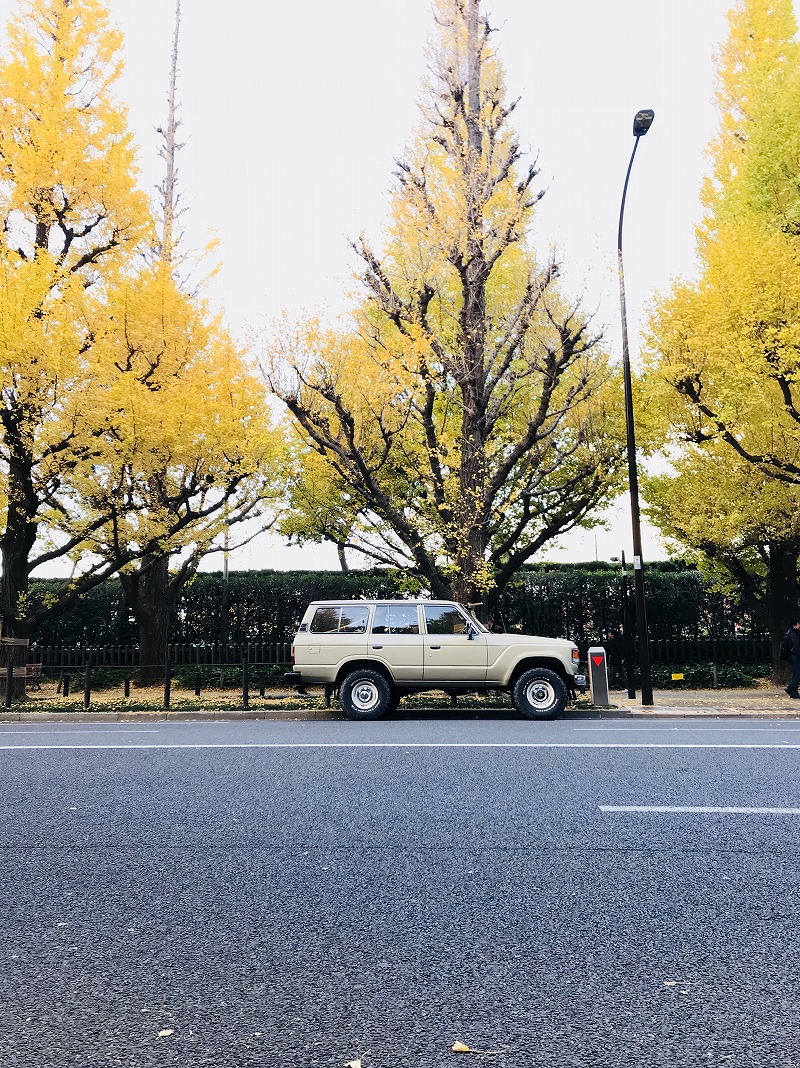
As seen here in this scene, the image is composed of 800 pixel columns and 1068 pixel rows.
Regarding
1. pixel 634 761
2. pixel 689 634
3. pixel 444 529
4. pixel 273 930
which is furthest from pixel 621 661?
pixel 273 930

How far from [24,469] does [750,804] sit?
1481 cm

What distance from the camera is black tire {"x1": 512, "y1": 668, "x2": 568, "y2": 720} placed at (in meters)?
13.6

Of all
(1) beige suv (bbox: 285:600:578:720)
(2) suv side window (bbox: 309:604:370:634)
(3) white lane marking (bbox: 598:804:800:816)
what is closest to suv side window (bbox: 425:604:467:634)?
(1) beige suv (bbox: 285:600:578:720)

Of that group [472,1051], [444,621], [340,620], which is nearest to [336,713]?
[340,620]

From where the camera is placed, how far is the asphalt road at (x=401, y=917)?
289 centimetres

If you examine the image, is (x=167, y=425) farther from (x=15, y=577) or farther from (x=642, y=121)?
(x=642, y=121)

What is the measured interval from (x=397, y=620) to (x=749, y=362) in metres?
8.41

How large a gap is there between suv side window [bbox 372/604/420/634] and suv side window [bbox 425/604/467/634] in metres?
0.20

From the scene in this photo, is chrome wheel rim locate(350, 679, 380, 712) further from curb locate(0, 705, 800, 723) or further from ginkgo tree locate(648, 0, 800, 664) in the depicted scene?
ginkgo tree locate(648, 0, 800, 664)

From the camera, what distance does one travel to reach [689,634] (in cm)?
2267

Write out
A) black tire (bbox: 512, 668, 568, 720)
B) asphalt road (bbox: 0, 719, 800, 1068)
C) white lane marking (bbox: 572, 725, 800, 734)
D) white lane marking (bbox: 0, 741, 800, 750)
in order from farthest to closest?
black tire (bbox: 512, 668, 568, 720) → white lane marking (bbox: 572, 725, 800, 734) → white lane marking (bbox: 0, 741, 800, 750) → asphalt road (bbox: 0, 719, 800, 1068)

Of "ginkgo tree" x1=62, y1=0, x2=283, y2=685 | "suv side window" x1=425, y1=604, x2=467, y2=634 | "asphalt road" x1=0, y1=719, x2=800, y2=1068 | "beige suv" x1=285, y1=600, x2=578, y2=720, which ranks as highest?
"ginkgo tree" x1=62, y1=0, x2=283, y2=685

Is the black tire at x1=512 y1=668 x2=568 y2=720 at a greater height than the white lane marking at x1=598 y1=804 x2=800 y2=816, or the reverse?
the black tire at x1=512 y1=668 x2=568 y2=720

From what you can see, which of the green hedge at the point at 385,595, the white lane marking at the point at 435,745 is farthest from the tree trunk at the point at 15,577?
the white lane marking at the point at 435,745
